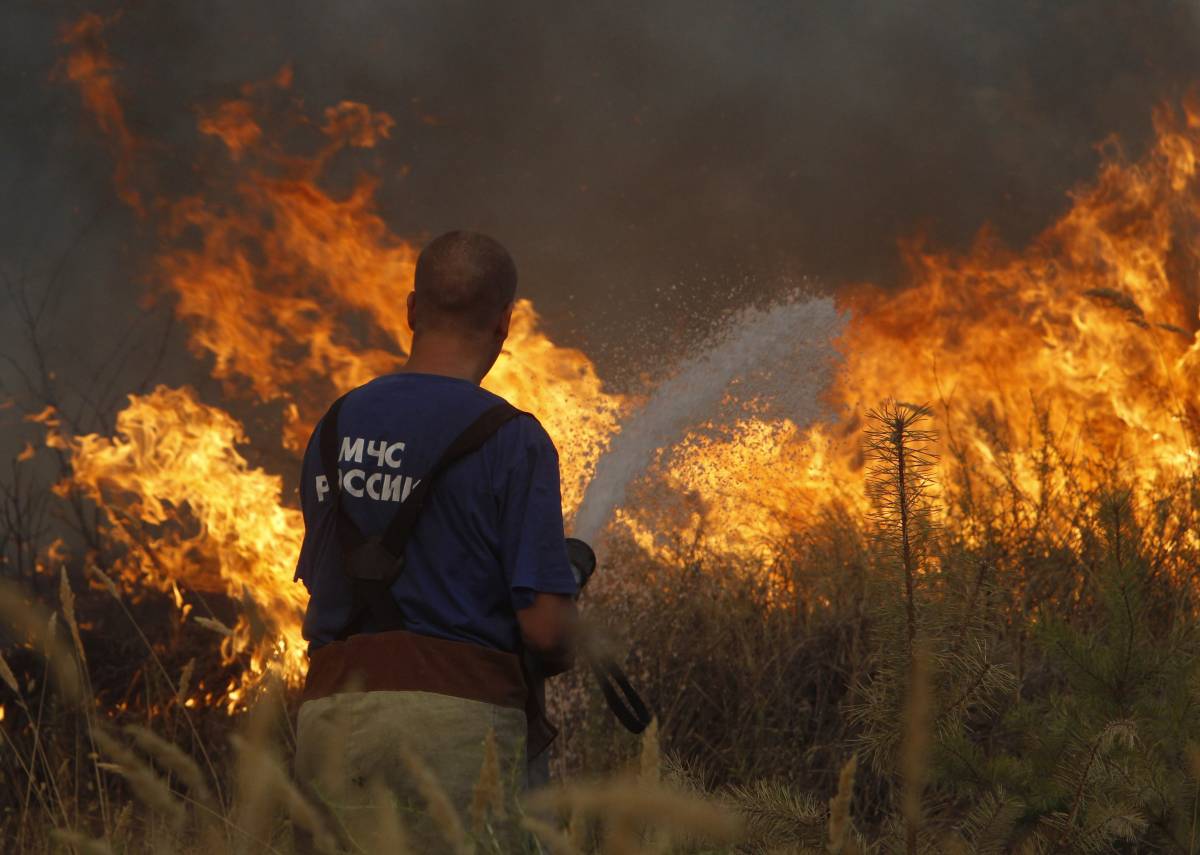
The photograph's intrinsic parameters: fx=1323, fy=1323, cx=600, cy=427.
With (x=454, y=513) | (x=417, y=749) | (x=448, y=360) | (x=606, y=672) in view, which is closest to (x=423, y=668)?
(x=417, y=749)

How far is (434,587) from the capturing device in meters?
2.21

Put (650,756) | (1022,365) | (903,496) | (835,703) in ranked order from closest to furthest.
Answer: (650,756), (903,496), (835,703), (1022,365)

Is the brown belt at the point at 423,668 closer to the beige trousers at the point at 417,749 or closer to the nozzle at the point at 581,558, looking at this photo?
the beige trousers at the point at 417,749

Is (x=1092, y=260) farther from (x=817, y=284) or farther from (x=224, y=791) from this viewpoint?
(x=224, y=791)

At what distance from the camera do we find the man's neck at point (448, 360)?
7.73 ft

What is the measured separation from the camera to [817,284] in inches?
340

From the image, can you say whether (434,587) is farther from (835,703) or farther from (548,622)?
(835,703)

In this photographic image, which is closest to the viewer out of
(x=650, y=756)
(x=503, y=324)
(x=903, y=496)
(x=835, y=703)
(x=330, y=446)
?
(x=650, y=756)

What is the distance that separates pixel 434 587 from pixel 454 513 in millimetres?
128

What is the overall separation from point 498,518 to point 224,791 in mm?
3501

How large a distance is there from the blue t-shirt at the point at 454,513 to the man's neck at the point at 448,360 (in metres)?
0.06

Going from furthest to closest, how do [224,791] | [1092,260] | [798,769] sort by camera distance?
[1092,260]
[224,791]
[798,769]

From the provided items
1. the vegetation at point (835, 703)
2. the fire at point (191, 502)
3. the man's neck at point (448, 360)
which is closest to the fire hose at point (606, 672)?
the vegetation at point (835, 703)

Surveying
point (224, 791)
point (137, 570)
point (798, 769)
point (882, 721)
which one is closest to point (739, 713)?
point (798, 769)
